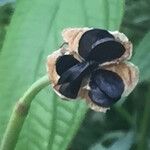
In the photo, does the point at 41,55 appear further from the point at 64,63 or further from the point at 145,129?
the point at 145,129

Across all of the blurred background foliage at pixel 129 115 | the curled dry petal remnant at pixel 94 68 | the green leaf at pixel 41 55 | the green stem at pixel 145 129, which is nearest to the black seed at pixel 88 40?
the curled dry petal remnant at pixel 94 68

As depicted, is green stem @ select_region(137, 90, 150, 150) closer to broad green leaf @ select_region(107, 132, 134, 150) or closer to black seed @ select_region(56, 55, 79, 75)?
broad green leaf @ select_region(107, 132, 134, 150)

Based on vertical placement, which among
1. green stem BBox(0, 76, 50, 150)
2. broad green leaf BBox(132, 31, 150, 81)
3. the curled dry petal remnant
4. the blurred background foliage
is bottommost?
the blurred background foliage

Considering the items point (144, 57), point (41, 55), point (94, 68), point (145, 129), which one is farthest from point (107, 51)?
point (145, 129)

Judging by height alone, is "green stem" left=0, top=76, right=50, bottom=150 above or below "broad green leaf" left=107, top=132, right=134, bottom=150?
above

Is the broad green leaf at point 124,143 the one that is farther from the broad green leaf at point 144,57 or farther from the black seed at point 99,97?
the black seed at point 99,97

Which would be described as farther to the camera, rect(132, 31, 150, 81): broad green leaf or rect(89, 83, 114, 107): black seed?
rect(132, 31, 150, 81): broad green leaf

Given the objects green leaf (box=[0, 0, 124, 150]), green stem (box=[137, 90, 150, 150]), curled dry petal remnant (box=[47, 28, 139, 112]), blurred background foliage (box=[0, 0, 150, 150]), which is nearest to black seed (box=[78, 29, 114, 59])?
curled dry petal remnant (box=[47, 28, 139, 112])
